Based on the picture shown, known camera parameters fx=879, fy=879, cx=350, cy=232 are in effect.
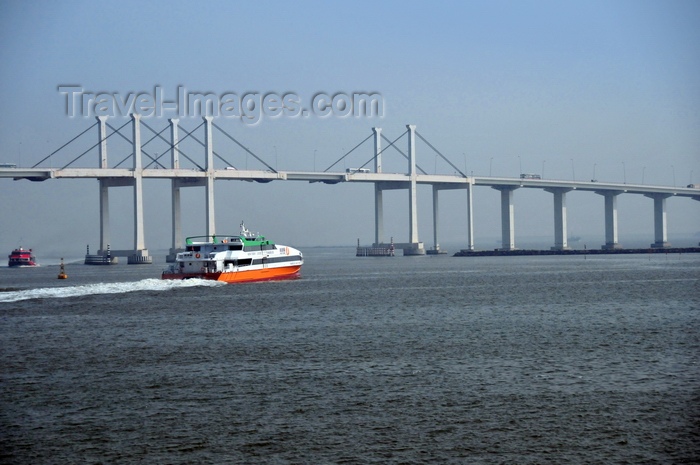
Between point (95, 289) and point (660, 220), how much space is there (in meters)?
Answer: 80.7

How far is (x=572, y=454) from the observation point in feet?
35.8

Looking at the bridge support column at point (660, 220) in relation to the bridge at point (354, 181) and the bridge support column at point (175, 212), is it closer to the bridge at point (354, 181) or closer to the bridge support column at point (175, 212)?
the bridge at point (354, 181)

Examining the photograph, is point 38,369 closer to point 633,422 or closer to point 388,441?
point 388,441

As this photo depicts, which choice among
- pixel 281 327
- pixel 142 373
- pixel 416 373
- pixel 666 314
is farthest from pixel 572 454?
pixel 666 314

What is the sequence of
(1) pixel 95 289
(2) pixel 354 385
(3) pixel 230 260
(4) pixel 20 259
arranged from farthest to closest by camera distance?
(4) pixel 20 259
(3) pixel 230 260
(1) pixel 95 289
(2) pixel 354 385

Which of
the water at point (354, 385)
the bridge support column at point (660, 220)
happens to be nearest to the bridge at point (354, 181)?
the bridge support column at point (660, 220)

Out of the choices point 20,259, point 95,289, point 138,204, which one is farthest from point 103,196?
point 95,289

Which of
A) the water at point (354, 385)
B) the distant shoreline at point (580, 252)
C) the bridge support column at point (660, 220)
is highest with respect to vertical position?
the bridge support column at point (660, 220)

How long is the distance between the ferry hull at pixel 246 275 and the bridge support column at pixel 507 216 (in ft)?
167

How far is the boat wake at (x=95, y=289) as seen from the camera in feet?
116

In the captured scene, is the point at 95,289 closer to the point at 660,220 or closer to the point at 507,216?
the point at 507,216

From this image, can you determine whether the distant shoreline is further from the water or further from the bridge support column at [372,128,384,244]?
the water

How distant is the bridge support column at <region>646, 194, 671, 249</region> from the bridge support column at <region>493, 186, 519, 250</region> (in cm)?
1786

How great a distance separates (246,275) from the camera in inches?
1774
